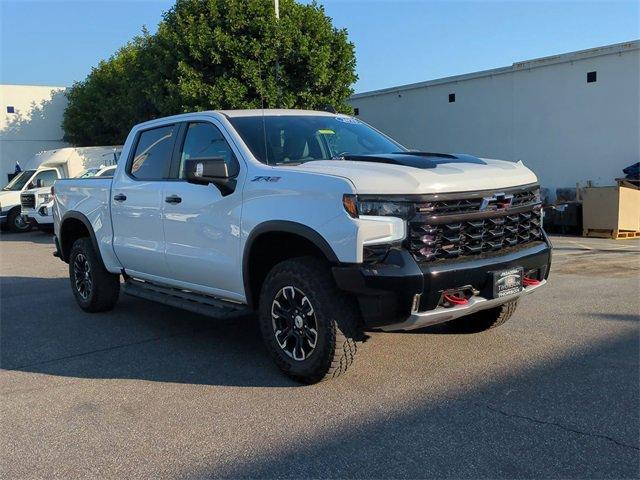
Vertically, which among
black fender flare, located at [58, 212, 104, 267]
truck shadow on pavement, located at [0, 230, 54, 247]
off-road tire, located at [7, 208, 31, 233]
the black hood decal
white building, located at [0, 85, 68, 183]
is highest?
white building, located at [0, 85, 68, 183]

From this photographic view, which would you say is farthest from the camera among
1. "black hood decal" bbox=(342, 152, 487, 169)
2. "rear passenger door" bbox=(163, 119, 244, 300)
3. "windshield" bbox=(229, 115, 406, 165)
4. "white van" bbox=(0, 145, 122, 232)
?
"white van" bbox=(0, 145, 122, 232)

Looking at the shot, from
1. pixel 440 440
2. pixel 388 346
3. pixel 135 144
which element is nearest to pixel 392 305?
pixel 440 440

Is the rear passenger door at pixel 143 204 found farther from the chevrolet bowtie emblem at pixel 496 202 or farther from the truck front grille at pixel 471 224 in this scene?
the chevrolet bowtie emblem at pixel 496 202

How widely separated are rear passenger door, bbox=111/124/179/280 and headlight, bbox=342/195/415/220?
2302 millimetres

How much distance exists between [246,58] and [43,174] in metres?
8.25

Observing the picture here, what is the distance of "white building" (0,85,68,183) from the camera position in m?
31.9

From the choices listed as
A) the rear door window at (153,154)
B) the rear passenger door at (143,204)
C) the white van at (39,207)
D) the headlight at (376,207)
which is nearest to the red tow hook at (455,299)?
the headlight at (376,207)

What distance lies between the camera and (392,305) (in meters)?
3.92

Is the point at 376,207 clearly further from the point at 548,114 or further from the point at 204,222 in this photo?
the point at 548,114

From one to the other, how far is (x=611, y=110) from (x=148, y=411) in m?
15.9

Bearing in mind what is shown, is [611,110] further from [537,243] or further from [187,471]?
[187,471]

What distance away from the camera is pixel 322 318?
13.7 feet

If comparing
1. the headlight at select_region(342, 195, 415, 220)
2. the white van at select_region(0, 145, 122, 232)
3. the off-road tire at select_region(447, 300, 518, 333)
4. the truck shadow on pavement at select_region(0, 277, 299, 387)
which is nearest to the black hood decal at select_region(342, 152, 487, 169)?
the headlight at select_region(342, 195, 415, 220)

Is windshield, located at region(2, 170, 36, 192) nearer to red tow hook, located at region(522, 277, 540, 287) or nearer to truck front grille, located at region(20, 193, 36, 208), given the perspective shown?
truck front grille, located at region(20, 193, 36, 208)
